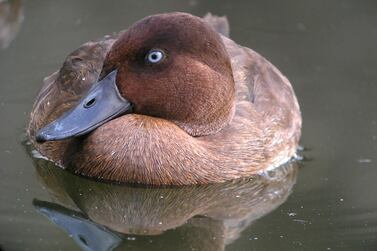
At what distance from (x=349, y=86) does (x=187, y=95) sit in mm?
2382

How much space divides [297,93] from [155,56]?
2.36m

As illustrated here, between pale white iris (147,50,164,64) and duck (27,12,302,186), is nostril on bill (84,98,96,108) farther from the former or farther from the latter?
pale white iris (147,50,164,64)

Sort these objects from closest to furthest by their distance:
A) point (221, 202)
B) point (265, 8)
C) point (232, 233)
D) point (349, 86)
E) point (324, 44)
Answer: point (232, 233), point (221, 202), point (349, 86), point (324, 44), point (265, 8)

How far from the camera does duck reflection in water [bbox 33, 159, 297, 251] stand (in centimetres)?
705

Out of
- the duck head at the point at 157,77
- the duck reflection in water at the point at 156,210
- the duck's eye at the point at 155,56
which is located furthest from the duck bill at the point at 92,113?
the duck reflection in water at the point at 156,210

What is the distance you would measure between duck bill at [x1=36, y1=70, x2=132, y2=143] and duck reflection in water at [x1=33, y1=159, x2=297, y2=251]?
477 millimetres

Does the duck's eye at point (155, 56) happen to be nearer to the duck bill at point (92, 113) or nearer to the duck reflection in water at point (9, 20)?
the duck bill at point (92, 113)

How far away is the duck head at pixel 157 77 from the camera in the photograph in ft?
24.3

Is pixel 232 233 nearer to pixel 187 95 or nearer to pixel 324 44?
pixel 187 95

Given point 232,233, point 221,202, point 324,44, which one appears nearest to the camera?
point 232,233

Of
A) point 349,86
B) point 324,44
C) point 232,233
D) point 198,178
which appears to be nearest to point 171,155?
point 198,178

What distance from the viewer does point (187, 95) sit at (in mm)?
7656

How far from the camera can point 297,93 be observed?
31.3 feet

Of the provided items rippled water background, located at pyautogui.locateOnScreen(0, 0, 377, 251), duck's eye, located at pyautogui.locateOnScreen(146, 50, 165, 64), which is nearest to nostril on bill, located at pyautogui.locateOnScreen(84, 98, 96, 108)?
duck's eye, located at pyautogui.locateOnScreen(146, 50, 165, 64)
